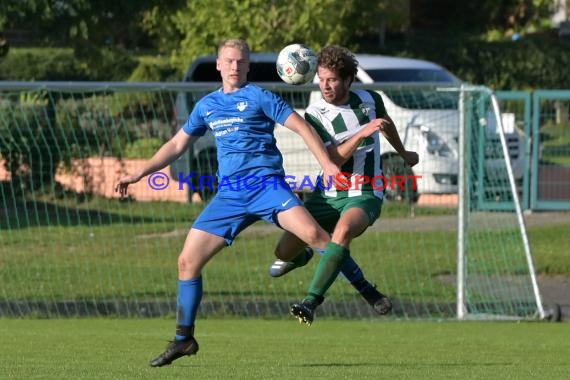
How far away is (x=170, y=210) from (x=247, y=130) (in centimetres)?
613

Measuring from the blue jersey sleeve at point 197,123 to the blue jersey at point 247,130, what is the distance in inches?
4.8

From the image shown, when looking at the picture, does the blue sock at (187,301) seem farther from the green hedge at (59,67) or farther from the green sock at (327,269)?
the green hedge at (59,67)

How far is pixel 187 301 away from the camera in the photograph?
9.71 meters

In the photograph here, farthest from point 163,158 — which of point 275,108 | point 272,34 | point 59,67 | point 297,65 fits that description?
point 59,67

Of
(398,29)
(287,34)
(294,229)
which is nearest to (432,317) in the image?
(294,229)

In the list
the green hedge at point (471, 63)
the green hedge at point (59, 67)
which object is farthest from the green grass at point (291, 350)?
the green hedge at point (471, 63)

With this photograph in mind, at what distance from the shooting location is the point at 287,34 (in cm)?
3069

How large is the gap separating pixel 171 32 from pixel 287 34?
7.94m

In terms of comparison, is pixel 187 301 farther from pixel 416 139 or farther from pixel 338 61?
pixel 416 139

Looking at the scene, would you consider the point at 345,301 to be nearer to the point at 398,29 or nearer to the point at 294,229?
the point at 294,229

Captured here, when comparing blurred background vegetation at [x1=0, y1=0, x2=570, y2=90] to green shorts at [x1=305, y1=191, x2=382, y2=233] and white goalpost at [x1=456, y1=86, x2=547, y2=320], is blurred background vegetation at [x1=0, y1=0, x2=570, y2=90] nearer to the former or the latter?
white goalpost at [x1=456, y1=86, x2=547, y2=320]

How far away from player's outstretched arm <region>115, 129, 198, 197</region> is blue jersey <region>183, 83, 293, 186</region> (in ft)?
1.12

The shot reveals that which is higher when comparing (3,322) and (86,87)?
(86,87)

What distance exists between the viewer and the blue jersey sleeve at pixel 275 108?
9398 millimetres
